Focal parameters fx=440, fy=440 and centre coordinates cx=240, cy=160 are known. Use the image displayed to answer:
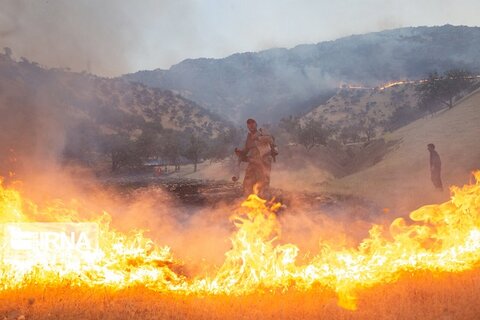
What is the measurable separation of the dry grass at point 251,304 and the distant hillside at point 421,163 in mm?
13759

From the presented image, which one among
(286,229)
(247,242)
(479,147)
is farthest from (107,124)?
(247,242)

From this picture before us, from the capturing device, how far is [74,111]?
88.0 metres

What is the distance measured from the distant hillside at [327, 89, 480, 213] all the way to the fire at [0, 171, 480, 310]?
452 inches

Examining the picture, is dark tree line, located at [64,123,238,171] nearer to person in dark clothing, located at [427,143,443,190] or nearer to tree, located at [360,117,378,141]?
tree, located at [360,117,378,141]

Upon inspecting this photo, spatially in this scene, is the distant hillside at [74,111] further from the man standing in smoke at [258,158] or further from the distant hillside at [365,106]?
the distant hillside at [365,106]

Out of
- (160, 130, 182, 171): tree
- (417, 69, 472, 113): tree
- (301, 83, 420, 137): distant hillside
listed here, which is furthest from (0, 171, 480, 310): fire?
(301, 83, 420, 137): distant hillside

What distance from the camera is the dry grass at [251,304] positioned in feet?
20.5

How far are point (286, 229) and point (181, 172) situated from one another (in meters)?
54.4

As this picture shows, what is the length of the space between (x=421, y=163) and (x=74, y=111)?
2826 inches

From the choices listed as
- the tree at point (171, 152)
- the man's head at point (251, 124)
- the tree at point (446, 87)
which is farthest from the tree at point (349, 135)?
the man's head at point (251, 124)

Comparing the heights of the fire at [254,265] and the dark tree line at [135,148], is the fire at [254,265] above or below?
below

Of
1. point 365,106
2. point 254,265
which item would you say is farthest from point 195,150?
point 365,106

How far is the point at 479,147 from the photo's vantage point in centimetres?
3269

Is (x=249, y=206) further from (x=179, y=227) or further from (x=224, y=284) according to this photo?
(x=179, y=227)
